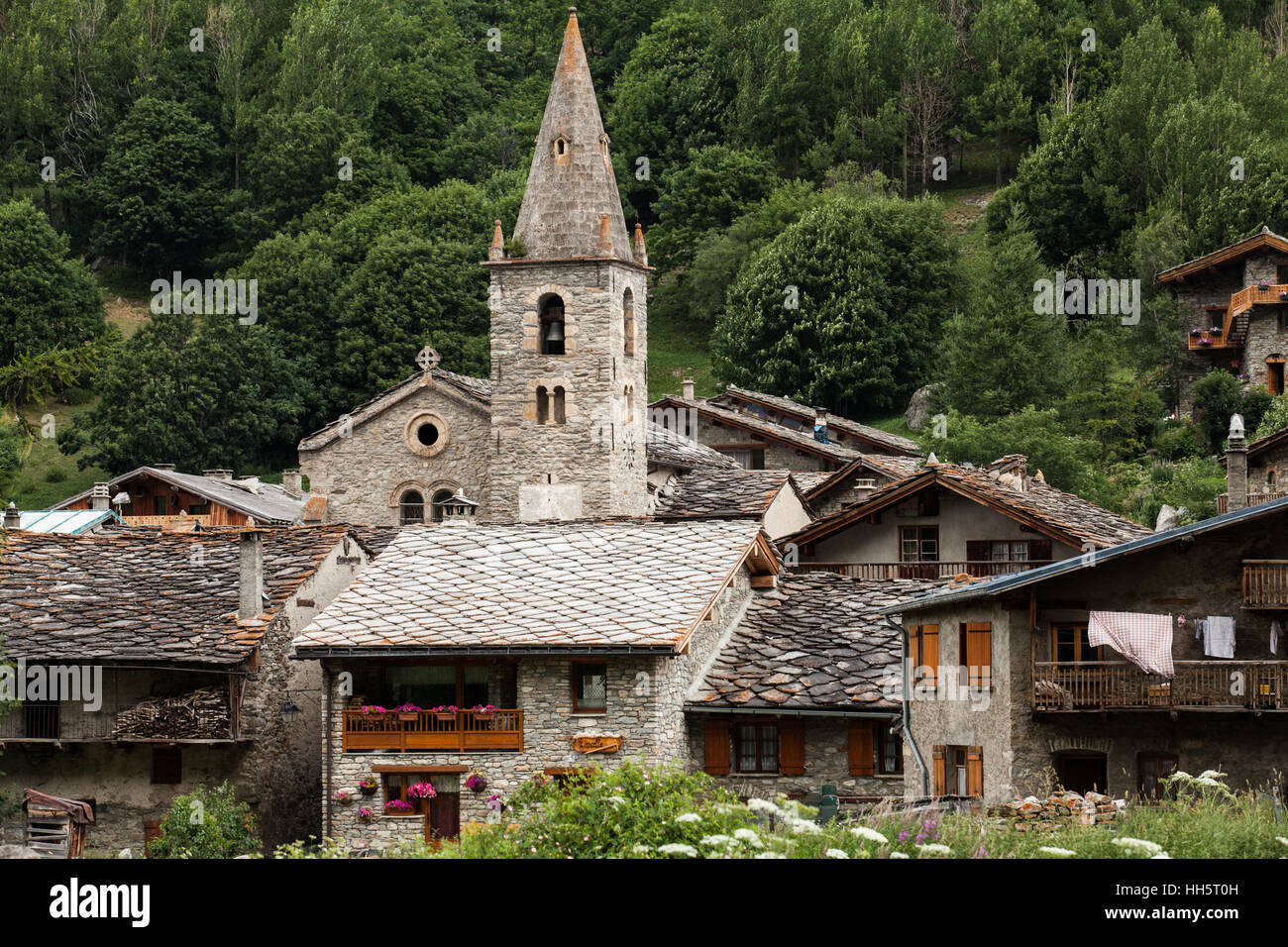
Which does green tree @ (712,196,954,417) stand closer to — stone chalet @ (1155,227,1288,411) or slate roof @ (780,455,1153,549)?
stone chalet @ (1155,227,1288,411)

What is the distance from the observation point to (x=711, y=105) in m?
120

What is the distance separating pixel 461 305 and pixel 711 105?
97.7 feet

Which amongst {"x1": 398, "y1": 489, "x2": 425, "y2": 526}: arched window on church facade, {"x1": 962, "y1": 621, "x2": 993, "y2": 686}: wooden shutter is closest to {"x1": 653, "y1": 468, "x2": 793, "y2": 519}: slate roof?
{"x1": 398, "y1": 489, "x2": 425, "y2": 526}: arched window on church facade

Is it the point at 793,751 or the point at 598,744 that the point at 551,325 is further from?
the point at 598,744

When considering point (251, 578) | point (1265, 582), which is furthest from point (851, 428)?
point (1265, 582)

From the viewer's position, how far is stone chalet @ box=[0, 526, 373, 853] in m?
36.6

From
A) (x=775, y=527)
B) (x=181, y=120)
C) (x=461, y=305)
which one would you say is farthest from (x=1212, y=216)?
(x=181, y=120)

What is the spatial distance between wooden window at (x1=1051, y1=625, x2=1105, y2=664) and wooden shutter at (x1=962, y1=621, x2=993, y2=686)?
101 cm

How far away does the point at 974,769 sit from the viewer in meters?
31.4

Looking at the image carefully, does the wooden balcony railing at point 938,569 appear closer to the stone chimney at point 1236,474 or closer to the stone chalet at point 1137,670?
the stone chimney at point 1236,474

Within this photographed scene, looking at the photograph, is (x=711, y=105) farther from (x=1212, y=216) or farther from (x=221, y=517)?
(x=221, y=517)

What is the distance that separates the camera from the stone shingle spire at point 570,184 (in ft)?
171

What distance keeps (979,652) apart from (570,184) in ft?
79.1

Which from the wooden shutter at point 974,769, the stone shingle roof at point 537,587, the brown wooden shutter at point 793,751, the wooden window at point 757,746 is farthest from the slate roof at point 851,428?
the wooden shutter at point 974,769
